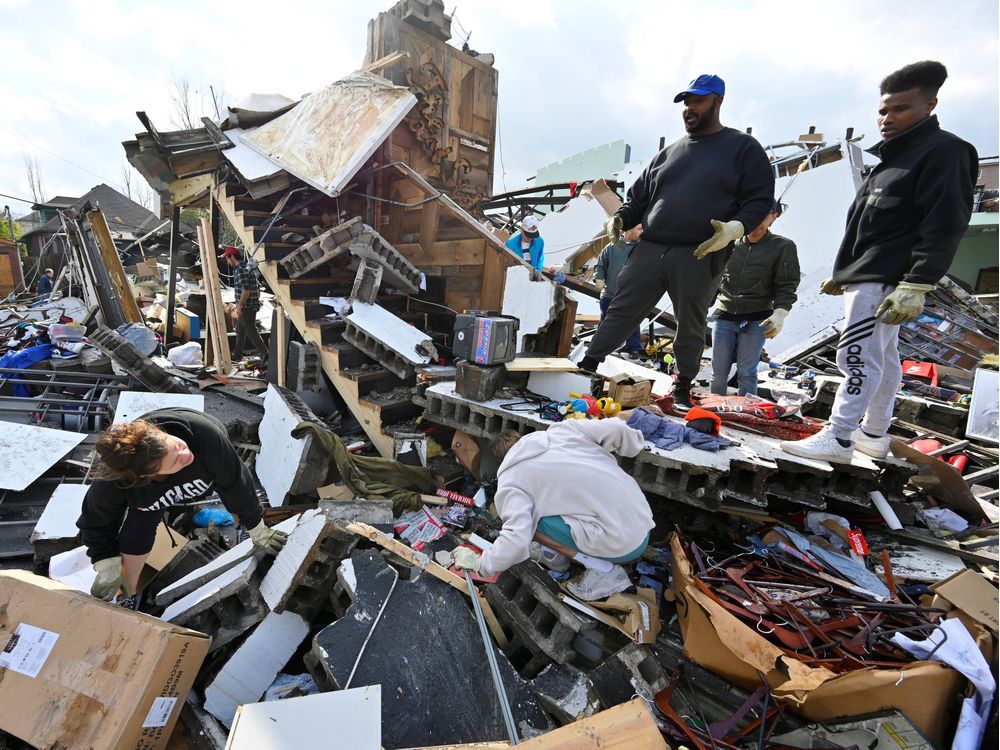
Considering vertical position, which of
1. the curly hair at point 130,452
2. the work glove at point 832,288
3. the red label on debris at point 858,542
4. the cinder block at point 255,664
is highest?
the work glove at point 832,288

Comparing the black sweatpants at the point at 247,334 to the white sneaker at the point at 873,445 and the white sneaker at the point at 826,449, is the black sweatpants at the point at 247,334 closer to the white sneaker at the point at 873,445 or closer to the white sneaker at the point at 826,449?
the white sneaker at the point at 826,449

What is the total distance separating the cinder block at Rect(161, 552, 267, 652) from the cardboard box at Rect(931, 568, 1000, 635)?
3263 millimetres

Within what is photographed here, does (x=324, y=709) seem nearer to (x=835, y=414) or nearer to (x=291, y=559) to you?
(x=291, y=559)

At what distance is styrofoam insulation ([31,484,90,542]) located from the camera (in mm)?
2648

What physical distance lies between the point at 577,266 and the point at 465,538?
645cm

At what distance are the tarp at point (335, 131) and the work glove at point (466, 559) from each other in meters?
4.10

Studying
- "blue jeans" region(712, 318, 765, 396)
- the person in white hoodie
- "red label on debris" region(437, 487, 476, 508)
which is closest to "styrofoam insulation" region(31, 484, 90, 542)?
"red label on debris" region(437, 487, 476, 508)

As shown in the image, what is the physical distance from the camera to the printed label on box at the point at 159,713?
1.68 m

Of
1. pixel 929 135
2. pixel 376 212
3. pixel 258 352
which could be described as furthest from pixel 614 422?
pixel 258 352

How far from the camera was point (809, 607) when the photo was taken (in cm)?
204

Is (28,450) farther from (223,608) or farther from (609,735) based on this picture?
(609,735)

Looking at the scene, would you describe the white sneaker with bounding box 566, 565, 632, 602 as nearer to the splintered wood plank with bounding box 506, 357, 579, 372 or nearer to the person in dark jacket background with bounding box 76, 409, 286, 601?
the splintered wood plank with bounding box 506, 357, 579, 372

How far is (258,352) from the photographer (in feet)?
21.5

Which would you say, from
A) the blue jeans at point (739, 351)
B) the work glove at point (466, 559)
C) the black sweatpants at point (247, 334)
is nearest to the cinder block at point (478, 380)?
the work glove at point (466, 559)
